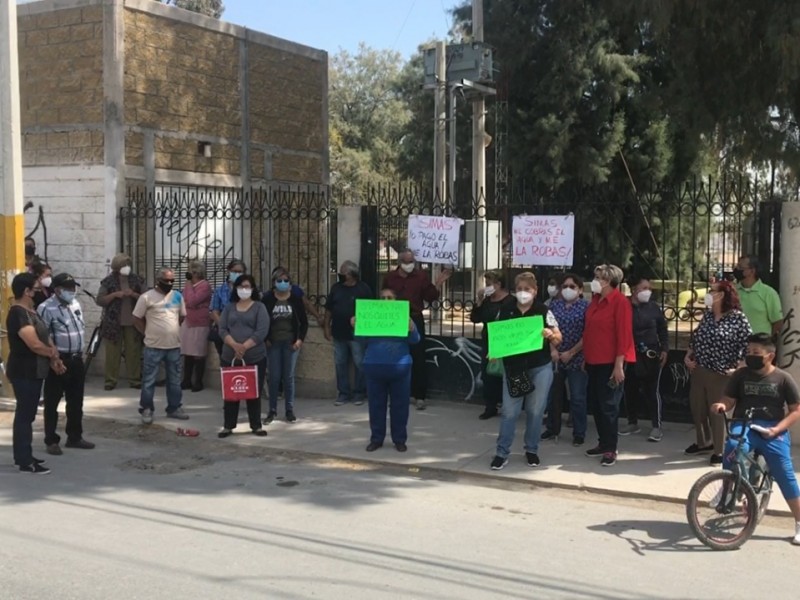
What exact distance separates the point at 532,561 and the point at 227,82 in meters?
10.8

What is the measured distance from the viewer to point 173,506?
627 cm

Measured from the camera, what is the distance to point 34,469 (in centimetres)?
723

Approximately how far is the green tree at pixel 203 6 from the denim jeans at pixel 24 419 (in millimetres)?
42641

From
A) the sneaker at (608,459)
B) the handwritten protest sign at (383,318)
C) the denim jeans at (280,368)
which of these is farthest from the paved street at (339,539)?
the denim jeans at (280,368)

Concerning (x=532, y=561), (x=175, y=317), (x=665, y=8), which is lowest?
(x=532, y=561)

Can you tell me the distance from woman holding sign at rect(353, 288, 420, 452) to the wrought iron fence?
3.03m

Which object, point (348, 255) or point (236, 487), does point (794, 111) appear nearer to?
point (348, 255)

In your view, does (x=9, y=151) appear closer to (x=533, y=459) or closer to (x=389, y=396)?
(x=389, y=396)

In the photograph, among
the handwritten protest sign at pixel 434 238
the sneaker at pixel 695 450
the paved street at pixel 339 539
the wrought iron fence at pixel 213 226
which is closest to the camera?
the paved street at pixel 339 539

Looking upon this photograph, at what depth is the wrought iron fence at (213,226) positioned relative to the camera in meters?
11.2

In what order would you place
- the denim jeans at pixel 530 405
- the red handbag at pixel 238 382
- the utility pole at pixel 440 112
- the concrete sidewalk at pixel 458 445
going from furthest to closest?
the utility pole at pixel 440 112, the red handbag at pixel 238 382, the denim jeans at pixel 530 405, the concrete sidewalk at pixel 458 445

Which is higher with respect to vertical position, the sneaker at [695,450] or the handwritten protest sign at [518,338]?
the handwritten protest sign at [518,338]

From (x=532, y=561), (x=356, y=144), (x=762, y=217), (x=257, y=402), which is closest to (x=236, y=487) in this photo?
(x=257, y=402)

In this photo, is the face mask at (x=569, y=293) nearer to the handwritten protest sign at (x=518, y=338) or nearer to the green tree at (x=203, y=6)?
the handwritten protest sign at (x=518, y=338)
